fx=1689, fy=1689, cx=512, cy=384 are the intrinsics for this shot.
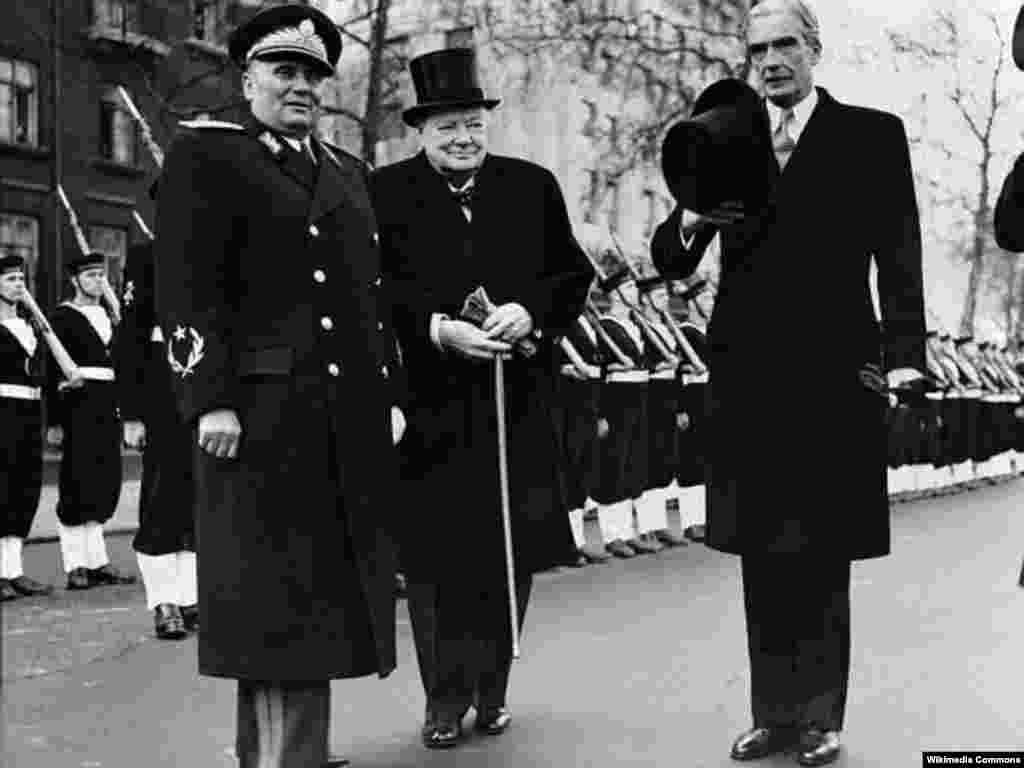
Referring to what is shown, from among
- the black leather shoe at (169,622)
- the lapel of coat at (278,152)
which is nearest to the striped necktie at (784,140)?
the lapel of coat at (278,152)

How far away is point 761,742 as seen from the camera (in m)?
5.40

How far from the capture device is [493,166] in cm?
613

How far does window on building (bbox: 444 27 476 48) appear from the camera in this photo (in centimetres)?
2075

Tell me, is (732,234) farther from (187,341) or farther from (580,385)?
(580,385)

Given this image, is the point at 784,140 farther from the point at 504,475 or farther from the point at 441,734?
the point at 441,734

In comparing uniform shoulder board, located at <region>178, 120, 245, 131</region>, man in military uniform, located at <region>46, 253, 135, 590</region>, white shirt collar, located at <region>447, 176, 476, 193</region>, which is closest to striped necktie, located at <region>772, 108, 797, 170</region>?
white shirt collar, located at <region>447, 176, 476, 193</region>

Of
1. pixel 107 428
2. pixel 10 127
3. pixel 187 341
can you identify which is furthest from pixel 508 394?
pixel 10 127

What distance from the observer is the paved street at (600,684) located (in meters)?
5.62

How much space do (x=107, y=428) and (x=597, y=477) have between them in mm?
3544

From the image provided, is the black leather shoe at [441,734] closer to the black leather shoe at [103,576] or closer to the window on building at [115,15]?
the black leather shoe at [103,576]

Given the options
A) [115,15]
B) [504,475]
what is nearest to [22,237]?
[115,15]

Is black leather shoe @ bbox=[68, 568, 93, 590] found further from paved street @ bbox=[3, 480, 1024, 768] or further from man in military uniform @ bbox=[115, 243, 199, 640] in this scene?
man in military uniform @ bbox=[115, 243, 199, 640]

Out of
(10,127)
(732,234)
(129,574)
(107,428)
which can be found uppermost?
(10,127)

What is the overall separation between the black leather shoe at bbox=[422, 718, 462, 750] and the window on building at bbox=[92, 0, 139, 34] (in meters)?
25.2
